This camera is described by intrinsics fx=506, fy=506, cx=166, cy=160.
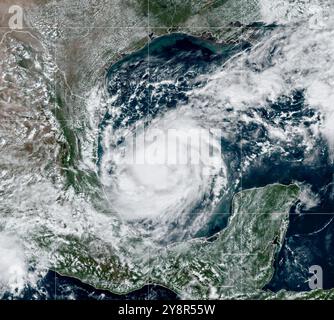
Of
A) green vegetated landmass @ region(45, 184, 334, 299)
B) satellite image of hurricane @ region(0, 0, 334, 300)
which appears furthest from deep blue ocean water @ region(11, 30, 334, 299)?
green vegetated landmass @ region(45, 184, 334, 299)

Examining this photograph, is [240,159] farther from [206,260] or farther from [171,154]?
[206,260]

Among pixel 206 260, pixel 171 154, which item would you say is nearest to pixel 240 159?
pixel 171 154

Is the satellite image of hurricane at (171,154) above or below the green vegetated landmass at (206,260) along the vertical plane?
above

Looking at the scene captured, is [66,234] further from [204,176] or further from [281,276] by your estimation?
[281,276]

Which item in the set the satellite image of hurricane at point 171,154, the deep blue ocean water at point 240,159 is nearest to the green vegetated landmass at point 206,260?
the satellite image of hurricane at point 171,154

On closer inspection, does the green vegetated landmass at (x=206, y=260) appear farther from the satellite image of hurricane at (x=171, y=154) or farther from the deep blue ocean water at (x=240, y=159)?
the deep blue ocean water at (x=240, y=159)
